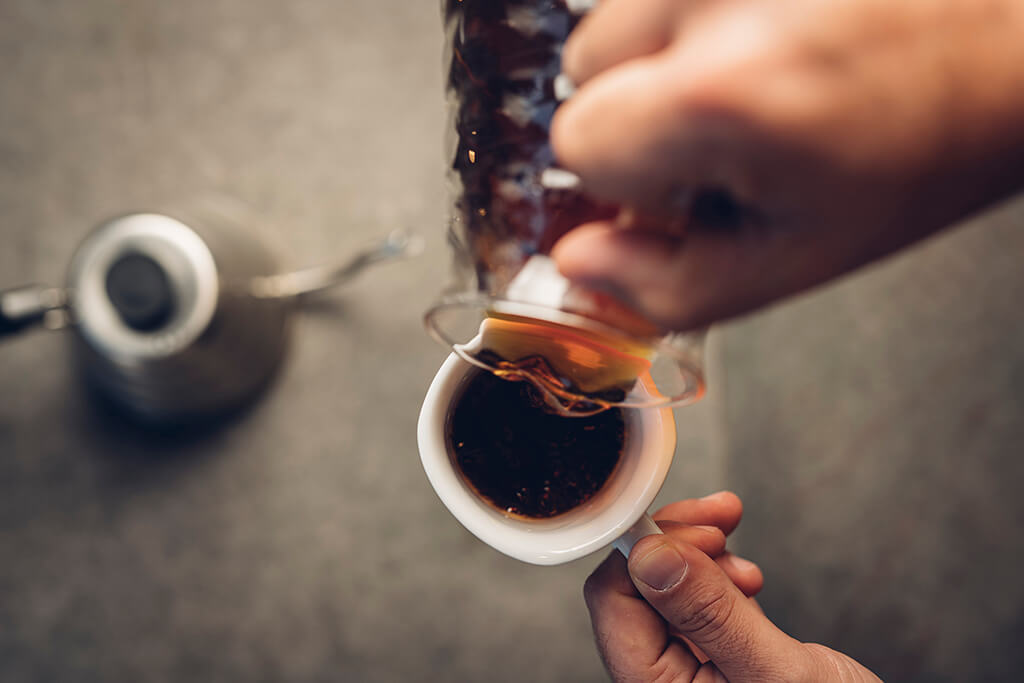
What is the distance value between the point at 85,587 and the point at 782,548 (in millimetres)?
901

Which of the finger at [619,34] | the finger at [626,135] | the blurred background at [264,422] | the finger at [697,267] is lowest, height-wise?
Result: the blurred background at [264,422]

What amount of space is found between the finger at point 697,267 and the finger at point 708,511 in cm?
35

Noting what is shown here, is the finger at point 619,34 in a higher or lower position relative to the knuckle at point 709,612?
higher

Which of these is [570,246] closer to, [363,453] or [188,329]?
[188,329]

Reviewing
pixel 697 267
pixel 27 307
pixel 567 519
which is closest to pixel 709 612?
pixel 567 519

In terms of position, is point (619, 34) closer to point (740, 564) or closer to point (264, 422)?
point (740, 564)

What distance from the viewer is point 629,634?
451 mm

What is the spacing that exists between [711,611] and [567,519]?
11 cm

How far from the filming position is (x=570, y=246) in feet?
0.65

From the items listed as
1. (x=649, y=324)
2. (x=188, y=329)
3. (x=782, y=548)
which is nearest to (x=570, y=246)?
(x=649, y=324)

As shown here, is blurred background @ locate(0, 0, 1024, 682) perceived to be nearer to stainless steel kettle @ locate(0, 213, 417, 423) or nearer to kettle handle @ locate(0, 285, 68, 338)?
stainless steel kettle @ locate(0, 213, 417, 423)

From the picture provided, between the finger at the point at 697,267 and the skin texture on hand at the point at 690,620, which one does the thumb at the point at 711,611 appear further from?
the finger at the point at 697,267

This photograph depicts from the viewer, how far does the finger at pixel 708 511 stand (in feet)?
1.64

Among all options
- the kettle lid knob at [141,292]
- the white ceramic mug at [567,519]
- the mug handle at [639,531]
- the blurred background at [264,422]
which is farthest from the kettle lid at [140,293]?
the mug handle at [639,531]
